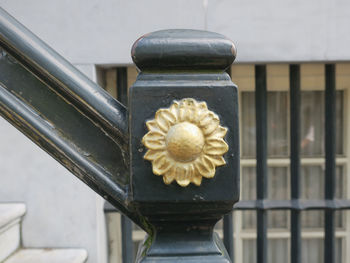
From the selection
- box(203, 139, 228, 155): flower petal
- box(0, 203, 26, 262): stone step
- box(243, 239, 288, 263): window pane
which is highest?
box(203, 139, 228, 155): flower petal

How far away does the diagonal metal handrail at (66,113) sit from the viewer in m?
0.52

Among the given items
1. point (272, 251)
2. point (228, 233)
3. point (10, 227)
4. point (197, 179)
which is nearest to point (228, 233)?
point (228, 233)

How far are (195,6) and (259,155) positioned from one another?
2.23ft

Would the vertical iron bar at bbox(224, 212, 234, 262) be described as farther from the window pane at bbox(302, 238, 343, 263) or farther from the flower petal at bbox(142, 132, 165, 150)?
the flower petal at bbox(142, 132, 165, 150)

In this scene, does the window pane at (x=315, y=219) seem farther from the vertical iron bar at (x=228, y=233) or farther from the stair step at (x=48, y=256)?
the stair step at (x=48, y=256)

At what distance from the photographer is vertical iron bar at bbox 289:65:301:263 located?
144 cm

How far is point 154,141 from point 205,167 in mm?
77

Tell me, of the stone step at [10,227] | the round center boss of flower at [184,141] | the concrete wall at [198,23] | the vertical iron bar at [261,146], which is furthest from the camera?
the vertical iron bar at [261,146]

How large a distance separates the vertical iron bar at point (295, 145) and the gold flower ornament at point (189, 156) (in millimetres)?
1081

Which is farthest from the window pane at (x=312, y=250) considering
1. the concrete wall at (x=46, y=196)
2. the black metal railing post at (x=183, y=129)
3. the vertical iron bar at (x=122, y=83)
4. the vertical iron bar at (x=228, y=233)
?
the black metal railing post at (x=183, y=129)

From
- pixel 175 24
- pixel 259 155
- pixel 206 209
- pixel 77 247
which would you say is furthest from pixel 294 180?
pixel 206 209

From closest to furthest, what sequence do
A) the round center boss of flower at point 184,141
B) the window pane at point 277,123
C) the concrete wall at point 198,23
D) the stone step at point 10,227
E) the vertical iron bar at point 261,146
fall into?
the round center boss of flower at point 184,141 → the stone step at point 10,227 → the concrete wall at point 198,23 → the vertical iron bar at point 261,146 → the window pane at point 277,123

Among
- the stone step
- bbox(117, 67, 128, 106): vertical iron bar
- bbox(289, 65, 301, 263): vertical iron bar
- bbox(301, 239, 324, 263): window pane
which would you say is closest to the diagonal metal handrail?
the stone step

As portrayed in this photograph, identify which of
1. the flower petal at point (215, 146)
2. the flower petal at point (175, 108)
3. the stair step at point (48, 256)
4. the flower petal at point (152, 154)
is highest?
the flower petal at point (175, 108)
